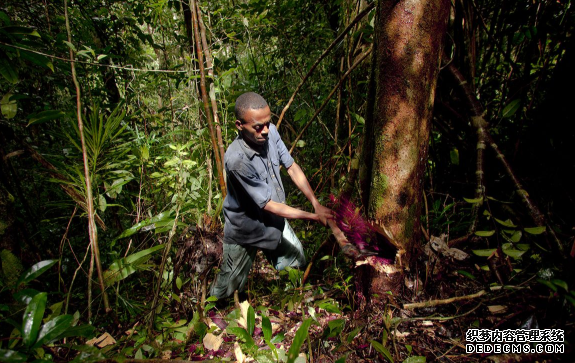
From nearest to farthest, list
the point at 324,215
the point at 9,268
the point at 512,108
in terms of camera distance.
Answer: the point at 9,268 < the point at 512,108 < the point at 324,215

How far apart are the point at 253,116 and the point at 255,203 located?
0.60 metres

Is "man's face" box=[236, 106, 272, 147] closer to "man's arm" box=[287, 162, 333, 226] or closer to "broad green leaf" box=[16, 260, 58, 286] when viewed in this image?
"man's arm" box=[287, 162, 333, 226]

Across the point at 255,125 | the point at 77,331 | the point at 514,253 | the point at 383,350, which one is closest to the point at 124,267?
the point at 77,331

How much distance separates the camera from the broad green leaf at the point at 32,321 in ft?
2.87

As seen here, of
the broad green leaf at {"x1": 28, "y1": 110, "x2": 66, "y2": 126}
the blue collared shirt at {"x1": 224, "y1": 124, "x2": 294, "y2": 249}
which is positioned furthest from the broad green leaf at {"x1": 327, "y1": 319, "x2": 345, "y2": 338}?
the broad green leaf at {"x1": 28, "y1": 110, "x2": 66, "y2": 126}

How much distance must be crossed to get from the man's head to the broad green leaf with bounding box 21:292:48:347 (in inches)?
52.5

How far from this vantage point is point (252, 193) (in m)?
1.81

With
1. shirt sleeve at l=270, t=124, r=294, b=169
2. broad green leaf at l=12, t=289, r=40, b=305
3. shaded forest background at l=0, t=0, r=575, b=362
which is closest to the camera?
broad green leaf at l=12, t=289, r=40, b=305

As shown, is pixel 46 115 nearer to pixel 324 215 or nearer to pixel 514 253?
pixel 324 215

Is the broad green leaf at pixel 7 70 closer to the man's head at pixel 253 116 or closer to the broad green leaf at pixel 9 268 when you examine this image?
the broad green leaf at pixel 9 268

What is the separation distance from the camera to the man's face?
1.83m

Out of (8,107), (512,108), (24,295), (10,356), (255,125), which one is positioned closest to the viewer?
(10,356)

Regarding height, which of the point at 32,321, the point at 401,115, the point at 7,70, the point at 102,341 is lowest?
the point at 102,341

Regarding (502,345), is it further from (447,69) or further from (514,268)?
(447,69)
